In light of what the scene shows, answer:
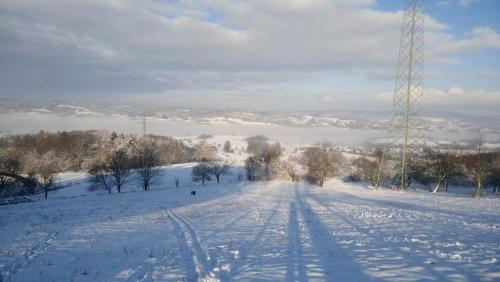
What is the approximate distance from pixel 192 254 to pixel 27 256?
6.79 m

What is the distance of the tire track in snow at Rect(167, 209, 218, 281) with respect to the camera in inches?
391

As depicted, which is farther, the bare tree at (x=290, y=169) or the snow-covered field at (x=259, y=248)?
the bare tree at (x=290, y=169)

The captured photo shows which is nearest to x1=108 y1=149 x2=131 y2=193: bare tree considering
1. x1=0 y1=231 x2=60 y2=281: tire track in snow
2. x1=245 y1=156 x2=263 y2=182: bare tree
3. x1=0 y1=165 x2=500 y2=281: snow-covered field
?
x1=245 y1=156 x2=263 y2=182: bare tree

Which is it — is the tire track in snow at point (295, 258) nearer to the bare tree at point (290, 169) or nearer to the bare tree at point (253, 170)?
the bare tree at point (253, 170)

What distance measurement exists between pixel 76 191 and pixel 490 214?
60.0 metres

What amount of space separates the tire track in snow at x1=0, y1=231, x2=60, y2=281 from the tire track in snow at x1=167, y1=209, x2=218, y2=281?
5677mm

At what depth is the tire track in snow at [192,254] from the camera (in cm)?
994

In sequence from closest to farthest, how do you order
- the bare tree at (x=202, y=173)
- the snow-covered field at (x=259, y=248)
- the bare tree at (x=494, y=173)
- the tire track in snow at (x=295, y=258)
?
1. the tire track in snow at (x=295, y=258)
2. the snow-covered field at (x=259, y=248)
3. the bare tree at (x=494, y=173)
4. the bare tree at (x=202, y=173)

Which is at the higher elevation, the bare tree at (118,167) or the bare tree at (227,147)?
the bare tree at (227,147)

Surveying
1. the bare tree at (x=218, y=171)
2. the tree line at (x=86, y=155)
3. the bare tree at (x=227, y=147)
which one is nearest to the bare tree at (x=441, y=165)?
the bare tree at (x=218, y=171)

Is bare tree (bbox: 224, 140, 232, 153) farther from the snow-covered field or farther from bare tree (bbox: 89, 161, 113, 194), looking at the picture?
the snow-covered field

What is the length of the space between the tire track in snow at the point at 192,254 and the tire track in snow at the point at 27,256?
18.6 feet

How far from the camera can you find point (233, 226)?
1802cm

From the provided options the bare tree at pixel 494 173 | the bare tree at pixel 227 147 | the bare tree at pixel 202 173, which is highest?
the bare tree at pixel 227 147
